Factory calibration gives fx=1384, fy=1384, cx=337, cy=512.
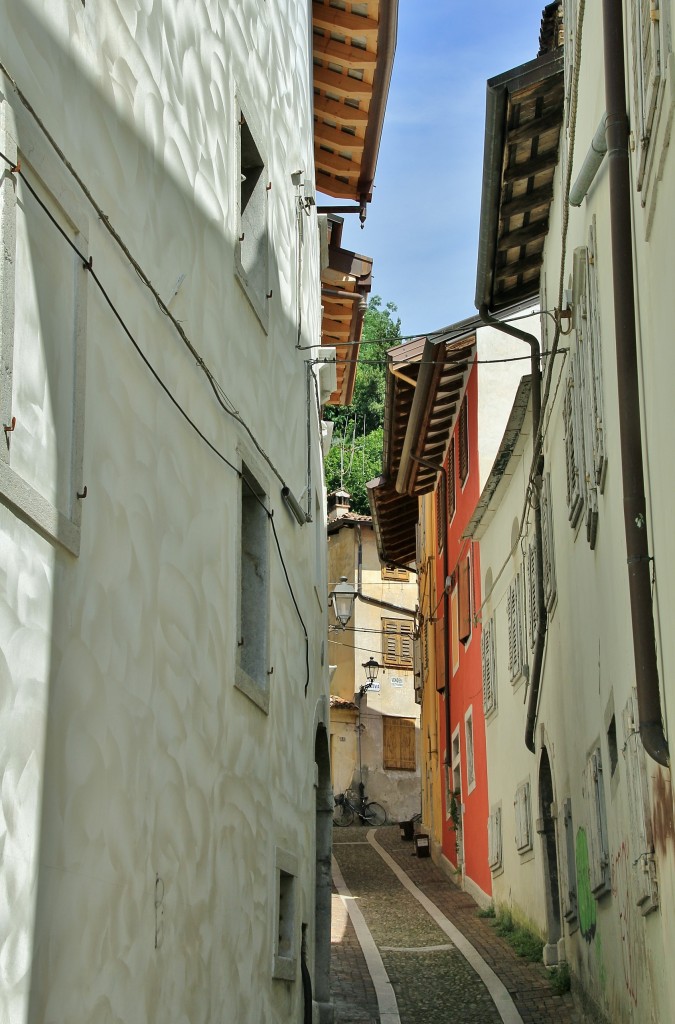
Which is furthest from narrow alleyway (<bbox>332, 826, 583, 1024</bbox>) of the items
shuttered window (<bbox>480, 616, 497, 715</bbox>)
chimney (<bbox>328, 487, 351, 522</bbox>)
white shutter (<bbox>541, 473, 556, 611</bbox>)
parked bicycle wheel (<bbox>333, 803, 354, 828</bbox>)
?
chimney (<bbox>328, 487, 351, 522</bbox>)

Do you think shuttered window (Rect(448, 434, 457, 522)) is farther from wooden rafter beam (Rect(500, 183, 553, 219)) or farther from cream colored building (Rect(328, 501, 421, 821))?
cream colored building (Rect(328, 501, 421, 821))

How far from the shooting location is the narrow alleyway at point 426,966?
42.5 feet

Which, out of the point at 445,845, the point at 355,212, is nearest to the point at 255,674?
the point at 355,212

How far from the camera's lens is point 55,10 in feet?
19.5

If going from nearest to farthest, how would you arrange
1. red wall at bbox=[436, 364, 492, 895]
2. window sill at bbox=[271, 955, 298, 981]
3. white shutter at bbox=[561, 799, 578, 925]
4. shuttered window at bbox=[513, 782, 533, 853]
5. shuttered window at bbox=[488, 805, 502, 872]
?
window sill at bbox=[271, 955, 298, 981] < white shutter at bbox=[561, 799, 578, 925] < shuttered window at bbox=[513, 782, 533, 853] < shuttered window at bbox=[488, 805, 502, 872] < red wall at bbox=[436, 364, 492, 895]

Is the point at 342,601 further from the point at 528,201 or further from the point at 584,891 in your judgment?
the point at 584,891

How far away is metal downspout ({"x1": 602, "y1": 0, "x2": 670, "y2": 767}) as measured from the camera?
7773mm

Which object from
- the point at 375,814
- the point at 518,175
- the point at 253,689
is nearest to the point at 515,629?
the point at 518,175

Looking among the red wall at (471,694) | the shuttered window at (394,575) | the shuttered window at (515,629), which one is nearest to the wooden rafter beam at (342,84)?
the shuttered window at (515,629)

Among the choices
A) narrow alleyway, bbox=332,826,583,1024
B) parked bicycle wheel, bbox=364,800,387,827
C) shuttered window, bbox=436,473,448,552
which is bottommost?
narrow alleyway, bbox=332,826,583,1024

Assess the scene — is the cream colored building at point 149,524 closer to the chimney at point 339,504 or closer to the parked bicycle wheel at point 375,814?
the parked bicycle wheel at point 375,814

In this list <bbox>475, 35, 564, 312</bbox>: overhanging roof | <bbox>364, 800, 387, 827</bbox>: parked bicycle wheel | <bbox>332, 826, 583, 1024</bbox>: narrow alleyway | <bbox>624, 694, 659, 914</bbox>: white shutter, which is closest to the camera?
<bbox>624, 694, 659, 914</bbox>: white shutter

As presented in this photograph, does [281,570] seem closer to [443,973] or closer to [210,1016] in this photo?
[210,1016]

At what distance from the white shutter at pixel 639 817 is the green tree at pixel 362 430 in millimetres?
44788
